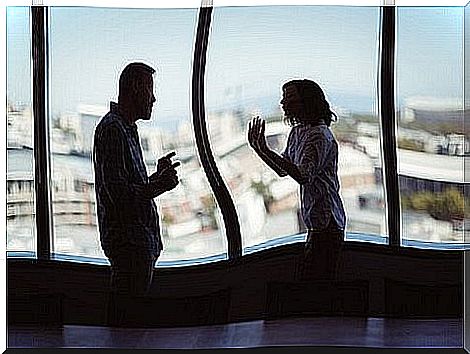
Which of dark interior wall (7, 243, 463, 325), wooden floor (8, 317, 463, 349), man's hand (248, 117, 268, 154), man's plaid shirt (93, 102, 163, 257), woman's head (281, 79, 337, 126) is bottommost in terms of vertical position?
wooden floor (8, 317, 463, 349)

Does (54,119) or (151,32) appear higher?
(151,32)

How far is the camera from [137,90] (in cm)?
350

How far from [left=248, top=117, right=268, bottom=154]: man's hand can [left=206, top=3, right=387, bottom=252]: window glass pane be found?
0.09 feet

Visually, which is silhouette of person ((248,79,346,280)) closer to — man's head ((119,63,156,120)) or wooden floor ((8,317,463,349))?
wooden floor ((8,317,463,349))

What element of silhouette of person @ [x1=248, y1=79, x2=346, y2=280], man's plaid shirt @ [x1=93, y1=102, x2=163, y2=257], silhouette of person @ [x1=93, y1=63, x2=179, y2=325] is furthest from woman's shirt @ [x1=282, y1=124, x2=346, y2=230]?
man's plaid shirt @ [x1=93, y1=102, x2=163, y2=257]

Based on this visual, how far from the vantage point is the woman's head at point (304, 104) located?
3.48 metres

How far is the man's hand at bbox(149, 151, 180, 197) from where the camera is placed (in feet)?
11.4

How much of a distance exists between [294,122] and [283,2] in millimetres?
575

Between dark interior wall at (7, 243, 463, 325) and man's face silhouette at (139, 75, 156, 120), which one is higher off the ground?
man's face silhouette at (139, 75, 156, 120)

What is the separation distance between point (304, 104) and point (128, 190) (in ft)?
3.05

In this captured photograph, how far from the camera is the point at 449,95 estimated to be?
11.5ft

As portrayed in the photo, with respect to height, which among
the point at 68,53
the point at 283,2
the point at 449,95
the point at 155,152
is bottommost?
the point at 155,152

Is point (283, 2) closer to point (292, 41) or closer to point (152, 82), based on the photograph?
point (292, 41)

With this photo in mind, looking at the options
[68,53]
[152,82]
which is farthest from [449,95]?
[68,53]
